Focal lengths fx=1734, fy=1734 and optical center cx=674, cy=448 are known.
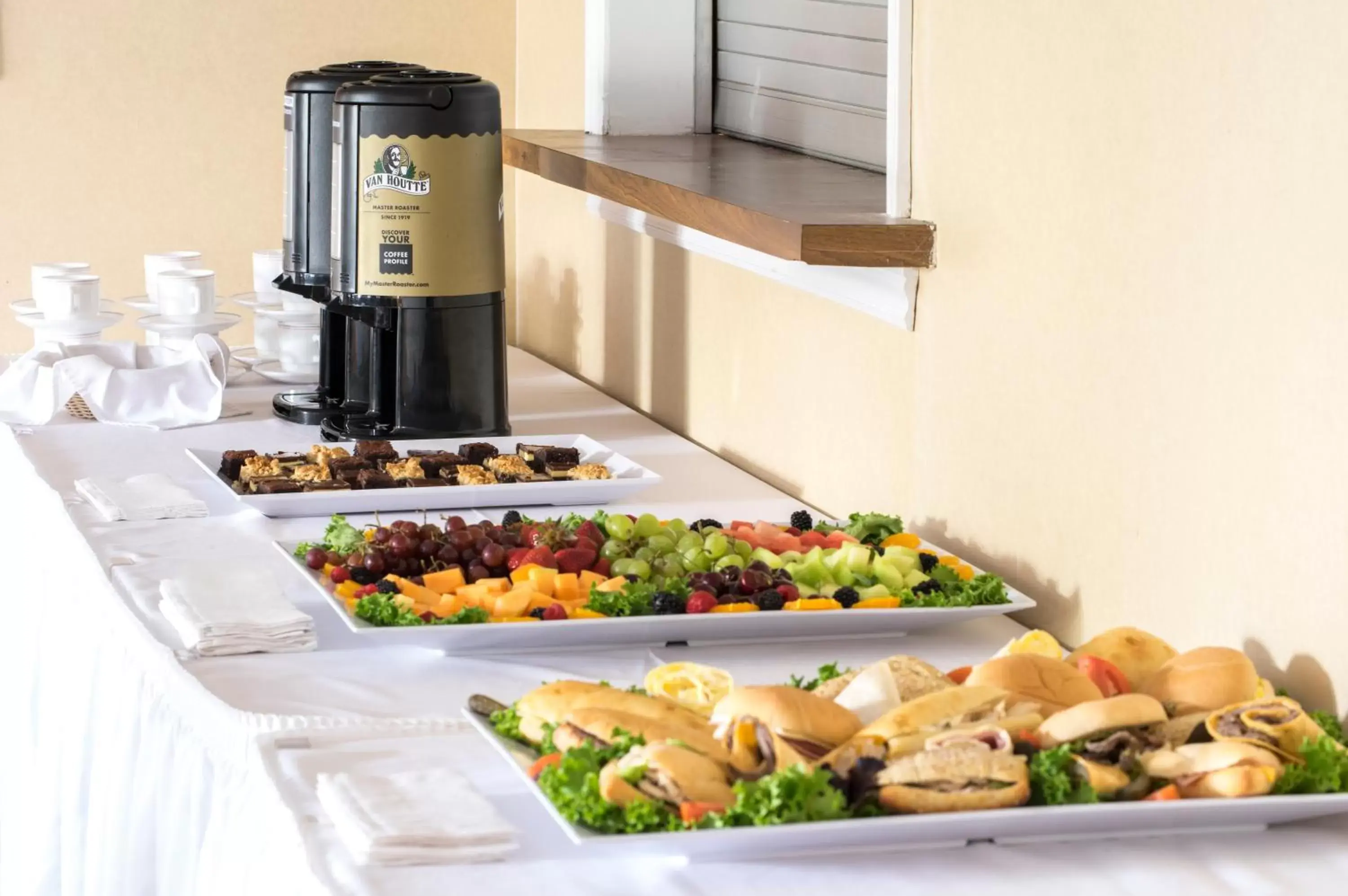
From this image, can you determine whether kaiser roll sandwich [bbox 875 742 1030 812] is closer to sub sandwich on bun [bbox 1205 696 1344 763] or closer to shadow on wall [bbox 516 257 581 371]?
sub sandwich on bun [bbox 1205 696 1344 763]

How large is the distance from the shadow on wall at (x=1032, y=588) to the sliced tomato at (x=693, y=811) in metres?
0.48

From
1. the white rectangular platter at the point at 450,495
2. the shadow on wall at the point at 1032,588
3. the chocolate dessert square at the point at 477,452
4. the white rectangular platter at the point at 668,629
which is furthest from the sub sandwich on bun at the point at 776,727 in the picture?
the chocolate dessert square at the point at 477,452

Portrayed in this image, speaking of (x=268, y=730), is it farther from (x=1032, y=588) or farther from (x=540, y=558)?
(x=1032, y=588)

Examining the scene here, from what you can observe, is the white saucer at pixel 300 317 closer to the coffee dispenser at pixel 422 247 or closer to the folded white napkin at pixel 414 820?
the coffee dispenser at pixel 422 247

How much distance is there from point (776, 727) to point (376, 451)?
0.86 metres

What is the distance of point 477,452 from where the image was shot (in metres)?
1.64

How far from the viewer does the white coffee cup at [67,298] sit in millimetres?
2064

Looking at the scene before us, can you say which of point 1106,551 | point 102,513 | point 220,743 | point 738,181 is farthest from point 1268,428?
point 102,513

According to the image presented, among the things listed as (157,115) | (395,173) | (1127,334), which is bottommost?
(1127,334)

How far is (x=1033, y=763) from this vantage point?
0.83 metres

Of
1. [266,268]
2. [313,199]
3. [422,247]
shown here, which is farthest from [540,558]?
[266,268]

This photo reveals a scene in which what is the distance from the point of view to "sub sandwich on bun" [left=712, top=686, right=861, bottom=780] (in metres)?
0.83

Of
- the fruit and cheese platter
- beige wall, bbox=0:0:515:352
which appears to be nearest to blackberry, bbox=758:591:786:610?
the fruit and cheese platter

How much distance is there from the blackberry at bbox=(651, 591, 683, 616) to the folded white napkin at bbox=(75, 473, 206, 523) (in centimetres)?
53
